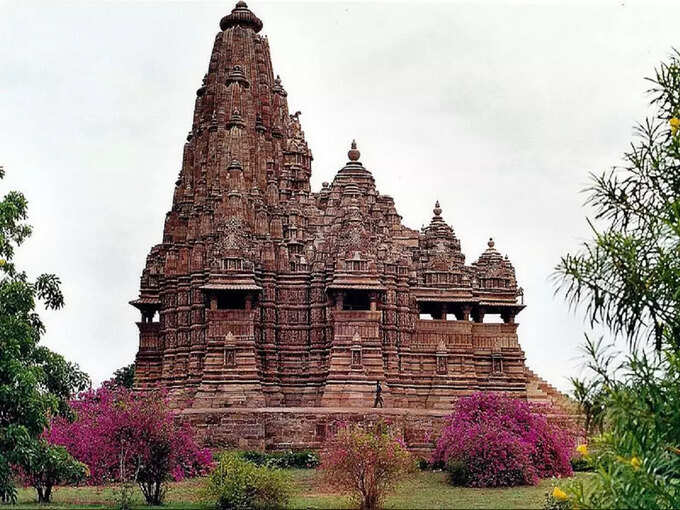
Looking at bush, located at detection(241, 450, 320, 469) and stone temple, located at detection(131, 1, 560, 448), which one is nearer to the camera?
bush, located at detection(241, 450, 320, 469)

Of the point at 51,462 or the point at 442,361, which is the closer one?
the point at 51,462

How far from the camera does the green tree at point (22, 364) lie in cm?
2056

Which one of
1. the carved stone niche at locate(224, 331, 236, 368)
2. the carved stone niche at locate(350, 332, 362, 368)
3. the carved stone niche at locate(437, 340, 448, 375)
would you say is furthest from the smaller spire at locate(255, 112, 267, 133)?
the carved stone niche at locate(437, 340, 448, 375)

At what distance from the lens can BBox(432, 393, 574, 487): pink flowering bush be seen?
95.5 ft

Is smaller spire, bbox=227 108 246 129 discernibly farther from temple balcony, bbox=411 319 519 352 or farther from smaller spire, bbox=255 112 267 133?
temple balcony, bbox=411 319 519 352

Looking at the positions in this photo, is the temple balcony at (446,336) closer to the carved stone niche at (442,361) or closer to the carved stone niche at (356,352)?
the carved stone niche at (442,361)

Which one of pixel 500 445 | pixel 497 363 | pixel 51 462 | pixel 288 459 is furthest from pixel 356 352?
pixel 51 462

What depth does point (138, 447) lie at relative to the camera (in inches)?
1040

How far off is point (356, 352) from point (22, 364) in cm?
2010

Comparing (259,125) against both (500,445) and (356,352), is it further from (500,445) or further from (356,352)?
(500,445)

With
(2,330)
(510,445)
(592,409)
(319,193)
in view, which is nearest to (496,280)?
(319,193)

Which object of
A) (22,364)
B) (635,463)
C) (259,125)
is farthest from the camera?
(259,125)

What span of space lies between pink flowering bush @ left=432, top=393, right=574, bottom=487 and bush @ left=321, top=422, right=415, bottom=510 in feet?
15.4

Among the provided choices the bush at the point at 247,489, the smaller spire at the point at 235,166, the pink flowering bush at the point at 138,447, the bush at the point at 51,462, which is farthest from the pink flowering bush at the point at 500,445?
the smaller spire at the point at 235,166
